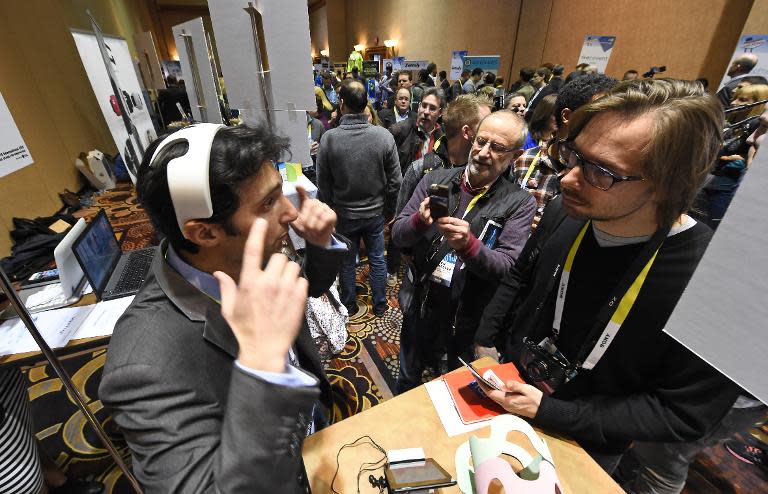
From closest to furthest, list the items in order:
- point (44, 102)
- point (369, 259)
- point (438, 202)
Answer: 1. point (438, 202)
2. point (369, 259)
3. point (44, 102)

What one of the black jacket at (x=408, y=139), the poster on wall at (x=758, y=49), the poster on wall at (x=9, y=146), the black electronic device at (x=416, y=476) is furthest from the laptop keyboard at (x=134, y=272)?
the poster on wall at (x=758, y=49)

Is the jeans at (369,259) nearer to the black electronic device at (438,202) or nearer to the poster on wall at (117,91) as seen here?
the black electronic device at (438,202)

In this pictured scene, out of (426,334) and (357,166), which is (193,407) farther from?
(357,166)

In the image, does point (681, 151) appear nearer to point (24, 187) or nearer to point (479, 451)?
point (479, 451)

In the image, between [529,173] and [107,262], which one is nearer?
[107,262]

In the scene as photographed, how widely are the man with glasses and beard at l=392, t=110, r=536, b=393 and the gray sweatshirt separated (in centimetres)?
93

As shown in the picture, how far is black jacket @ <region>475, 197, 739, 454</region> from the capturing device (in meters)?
0.94

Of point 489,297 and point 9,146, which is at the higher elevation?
point 9,146

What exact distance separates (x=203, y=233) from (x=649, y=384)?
1.40m

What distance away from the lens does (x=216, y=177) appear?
34.2 inches

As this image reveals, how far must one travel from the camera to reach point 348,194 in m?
2.87

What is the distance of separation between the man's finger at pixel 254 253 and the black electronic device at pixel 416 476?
2.19 ft

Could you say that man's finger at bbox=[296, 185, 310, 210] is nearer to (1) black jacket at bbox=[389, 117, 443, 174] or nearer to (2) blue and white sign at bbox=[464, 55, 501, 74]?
(1) black jacket at bbox=[389, 117, 443, 174]

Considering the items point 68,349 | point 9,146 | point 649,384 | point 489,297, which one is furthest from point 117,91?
point 649,384
